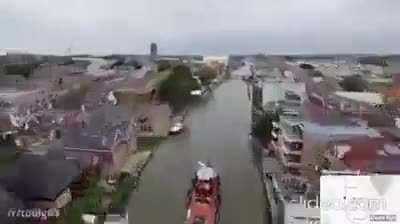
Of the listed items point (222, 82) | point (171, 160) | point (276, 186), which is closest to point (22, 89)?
point (171, 160)

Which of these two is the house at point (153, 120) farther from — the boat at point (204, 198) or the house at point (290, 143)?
the house at point (290, 143)

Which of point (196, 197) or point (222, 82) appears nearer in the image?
point (196, 197)

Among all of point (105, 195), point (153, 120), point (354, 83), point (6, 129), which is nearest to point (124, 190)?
point (105, 195)

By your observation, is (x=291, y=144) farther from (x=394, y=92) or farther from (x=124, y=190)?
(x=124, y=190)

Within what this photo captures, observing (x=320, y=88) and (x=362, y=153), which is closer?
(x=362, y=153)

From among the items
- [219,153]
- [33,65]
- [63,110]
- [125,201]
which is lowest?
[125,201]

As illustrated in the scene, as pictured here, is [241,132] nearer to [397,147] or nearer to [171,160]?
[171,160]
